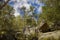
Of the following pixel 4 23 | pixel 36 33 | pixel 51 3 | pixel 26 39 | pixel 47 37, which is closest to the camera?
pixel 47 37

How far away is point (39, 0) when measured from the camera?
18.0 meters

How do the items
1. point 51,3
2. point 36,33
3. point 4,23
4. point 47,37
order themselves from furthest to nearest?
1. point 36,33
2. point 51,3
3. point 4,23
4. point 47,37

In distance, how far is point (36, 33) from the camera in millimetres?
18500

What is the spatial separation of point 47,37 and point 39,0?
229 inches

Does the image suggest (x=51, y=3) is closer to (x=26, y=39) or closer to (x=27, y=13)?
(x=26, y=39)

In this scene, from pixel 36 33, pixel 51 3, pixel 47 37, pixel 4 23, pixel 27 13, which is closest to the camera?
pixel 47 37

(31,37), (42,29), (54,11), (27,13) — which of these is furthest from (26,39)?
(27,13)

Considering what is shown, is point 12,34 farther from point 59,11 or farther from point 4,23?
point 59,11

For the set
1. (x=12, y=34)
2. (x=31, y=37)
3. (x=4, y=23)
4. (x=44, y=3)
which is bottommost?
(x=31, y=37)

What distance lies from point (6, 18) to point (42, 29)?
15.9 feet

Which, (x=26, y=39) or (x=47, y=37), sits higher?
(x=47, y=37)

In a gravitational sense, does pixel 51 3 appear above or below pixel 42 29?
above

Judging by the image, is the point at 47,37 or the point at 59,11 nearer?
the point at 47,37

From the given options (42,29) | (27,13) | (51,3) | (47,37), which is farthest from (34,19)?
(47,37)
